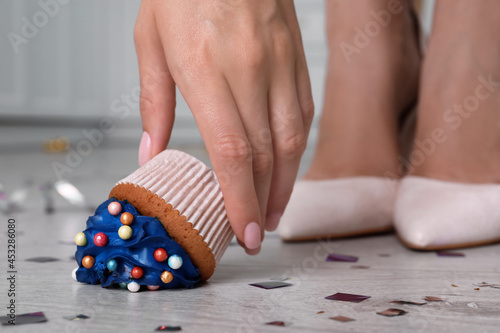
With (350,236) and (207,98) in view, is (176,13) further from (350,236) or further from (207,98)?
(350,236)

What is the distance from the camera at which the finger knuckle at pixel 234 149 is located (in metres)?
0.52

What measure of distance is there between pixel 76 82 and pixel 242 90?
13.3ft

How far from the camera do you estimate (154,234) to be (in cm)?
55

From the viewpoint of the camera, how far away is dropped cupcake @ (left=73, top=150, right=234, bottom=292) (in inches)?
21.8

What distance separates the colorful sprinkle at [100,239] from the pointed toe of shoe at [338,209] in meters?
0.41

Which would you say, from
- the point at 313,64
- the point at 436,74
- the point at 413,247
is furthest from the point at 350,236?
the point at 313,64

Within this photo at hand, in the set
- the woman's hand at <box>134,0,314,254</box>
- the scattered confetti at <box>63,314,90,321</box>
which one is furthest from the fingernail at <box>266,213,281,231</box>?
the scattered confetti at <box>63,314,90,321</box>

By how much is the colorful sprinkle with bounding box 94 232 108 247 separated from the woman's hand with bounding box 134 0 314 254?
0.41 feet

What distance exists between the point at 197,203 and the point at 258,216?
7cm

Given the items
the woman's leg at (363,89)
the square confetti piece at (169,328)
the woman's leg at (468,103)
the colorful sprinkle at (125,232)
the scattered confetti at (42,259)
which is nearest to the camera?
the square confetti piece at (169,328)

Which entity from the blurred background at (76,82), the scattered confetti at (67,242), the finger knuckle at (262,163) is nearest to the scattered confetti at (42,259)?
the scattered confetti at (67,242)

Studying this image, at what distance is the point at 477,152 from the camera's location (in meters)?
0.95

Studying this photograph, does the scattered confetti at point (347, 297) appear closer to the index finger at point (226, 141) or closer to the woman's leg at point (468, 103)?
the index finger at point (226, 141)

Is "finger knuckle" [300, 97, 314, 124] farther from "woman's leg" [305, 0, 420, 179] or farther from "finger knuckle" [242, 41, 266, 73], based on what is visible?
"woman's leg" [305, 0, 420, 179]
